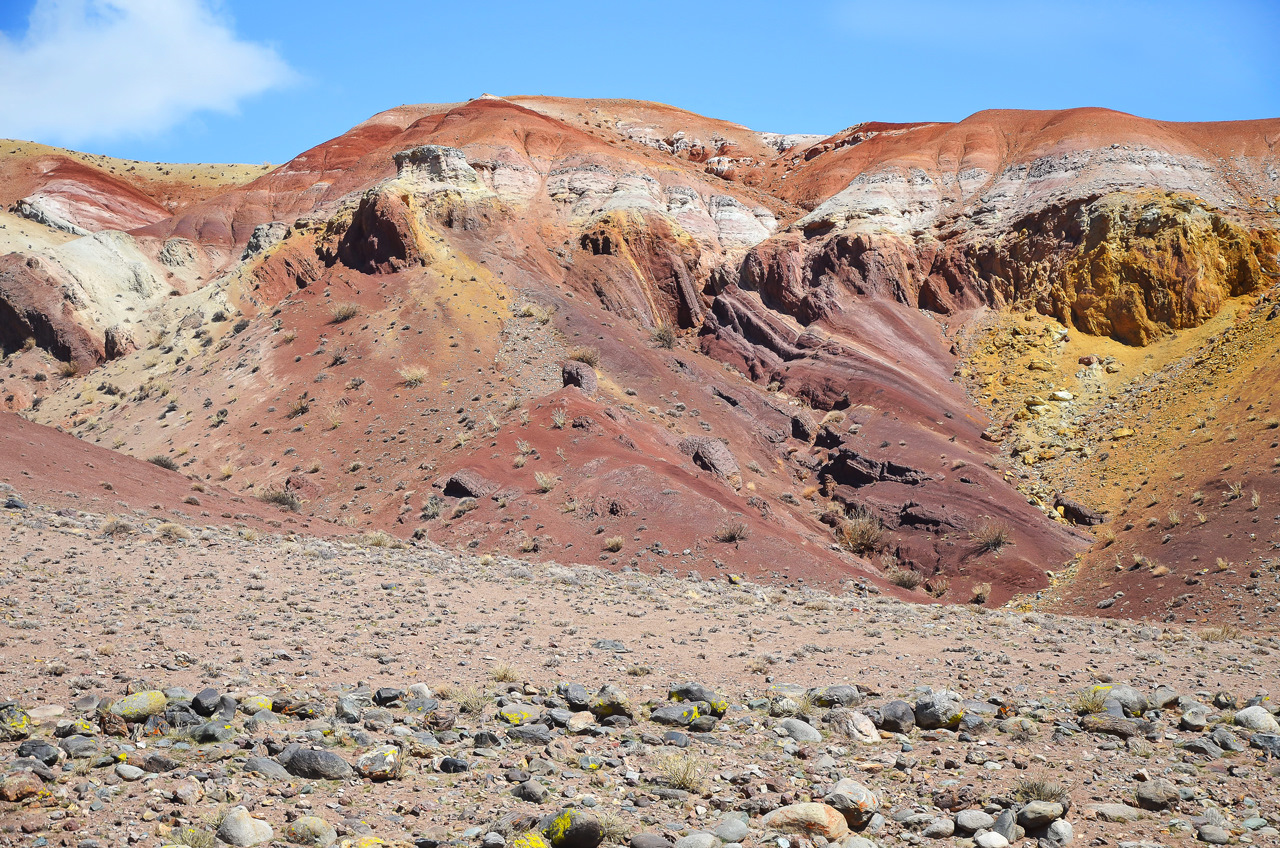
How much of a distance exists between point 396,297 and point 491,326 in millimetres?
4043

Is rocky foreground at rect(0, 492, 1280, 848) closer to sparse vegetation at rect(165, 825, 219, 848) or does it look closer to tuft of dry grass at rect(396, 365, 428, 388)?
sparse vegetation at rect(165, 825, 219, 848)

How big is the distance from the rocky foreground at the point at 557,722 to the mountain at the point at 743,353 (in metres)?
8.13

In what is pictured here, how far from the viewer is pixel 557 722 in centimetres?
814

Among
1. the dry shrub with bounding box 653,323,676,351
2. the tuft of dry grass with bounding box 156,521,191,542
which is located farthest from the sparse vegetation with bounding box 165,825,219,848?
the dry shrub with bounding box 653,323,676,351

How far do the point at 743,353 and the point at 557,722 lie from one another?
30.6 metres

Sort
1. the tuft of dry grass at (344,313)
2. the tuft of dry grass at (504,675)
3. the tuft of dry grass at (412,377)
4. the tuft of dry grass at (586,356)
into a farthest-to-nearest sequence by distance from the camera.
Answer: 1. the tuft of dry grass at (344,313)
2. the tuft of dry grass at (586,356)
3. the tuft of dry grass at (412,377)
4. the tuft of dry grass at (504,675)

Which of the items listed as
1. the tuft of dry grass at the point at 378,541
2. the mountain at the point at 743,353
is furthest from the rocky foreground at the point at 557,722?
the mountain at the point at 743,353

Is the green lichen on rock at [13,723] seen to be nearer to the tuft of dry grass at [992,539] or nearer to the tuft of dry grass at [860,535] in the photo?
the tuft of dry grass at [860,535]

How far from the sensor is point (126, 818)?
5641mm

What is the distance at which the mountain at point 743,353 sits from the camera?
23.2 metres

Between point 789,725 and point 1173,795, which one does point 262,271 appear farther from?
point 1173,795

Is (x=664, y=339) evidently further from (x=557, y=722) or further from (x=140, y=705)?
(x=140, y=705)

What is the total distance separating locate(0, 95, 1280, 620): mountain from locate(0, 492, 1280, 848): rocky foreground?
813 cm

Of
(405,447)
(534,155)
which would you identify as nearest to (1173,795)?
(405,447)
